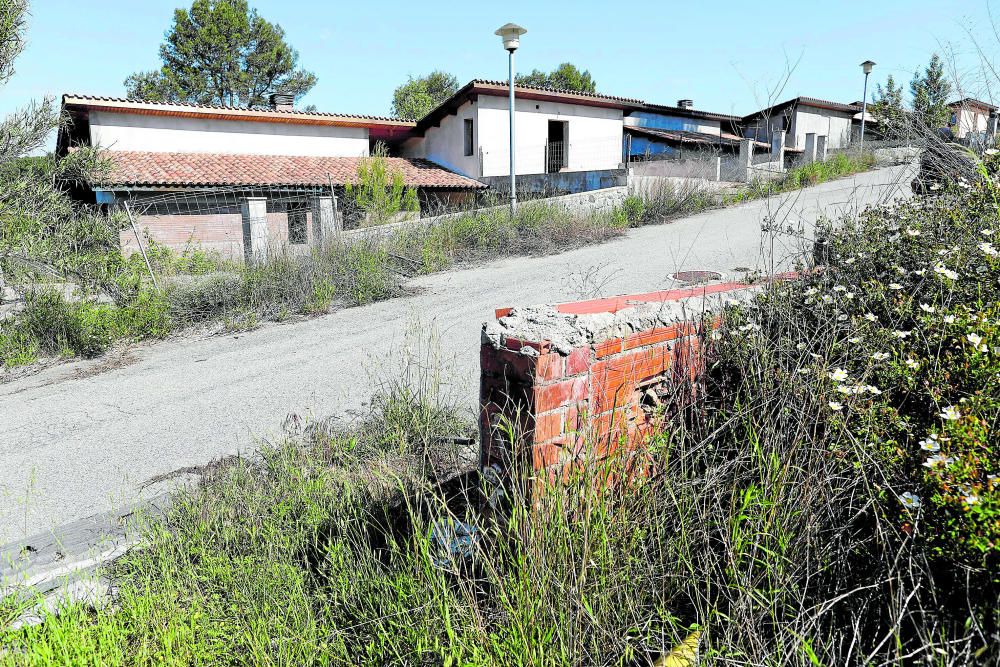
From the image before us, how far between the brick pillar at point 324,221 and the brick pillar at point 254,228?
855mm

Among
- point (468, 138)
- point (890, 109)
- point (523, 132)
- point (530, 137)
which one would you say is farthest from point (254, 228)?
point (530, 137)

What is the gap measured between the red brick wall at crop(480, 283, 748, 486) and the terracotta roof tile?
15.9 metres

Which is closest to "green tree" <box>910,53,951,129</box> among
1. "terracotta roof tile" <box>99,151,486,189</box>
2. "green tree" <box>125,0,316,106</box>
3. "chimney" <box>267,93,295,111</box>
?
"terracotta roof tile" <box>99,151,486,189</box>

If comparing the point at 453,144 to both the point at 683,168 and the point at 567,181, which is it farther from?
the point at 683,168

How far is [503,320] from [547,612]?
1.29 metres

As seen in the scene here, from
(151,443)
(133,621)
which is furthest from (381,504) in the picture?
(151,443)

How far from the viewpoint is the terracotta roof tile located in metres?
19.5

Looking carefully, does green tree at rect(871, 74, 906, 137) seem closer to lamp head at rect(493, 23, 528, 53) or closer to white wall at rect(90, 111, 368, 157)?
lamp head at rect(493, 23, 528, 53)

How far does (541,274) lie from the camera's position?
10945mm

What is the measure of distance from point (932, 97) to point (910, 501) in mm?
5092

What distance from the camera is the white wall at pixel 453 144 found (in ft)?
82.5

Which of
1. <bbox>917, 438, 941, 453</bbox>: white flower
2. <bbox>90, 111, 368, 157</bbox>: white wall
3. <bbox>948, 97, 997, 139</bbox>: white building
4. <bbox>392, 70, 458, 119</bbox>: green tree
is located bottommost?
<bbox>917, 438, 941, 453</bbox>: white flower

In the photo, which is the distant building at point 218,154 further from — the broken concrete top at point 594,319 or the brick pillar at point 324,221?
the broken concrete top at point 594,319

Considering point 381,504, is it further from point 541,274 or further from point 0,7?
point 0,7
